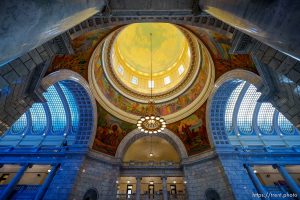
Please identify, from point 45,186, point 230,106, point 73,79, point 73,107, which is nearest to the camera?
point 73,79

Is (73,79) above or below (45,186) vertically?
above

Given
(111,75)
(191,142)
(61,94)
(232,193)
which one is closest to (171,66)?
(111,75)

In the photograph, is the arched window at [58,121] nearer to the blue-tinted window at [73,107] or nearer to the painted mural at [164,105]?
the blue-tinted window at [73,107]

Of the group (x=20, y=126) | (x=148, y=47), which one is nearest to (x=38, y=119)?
(x=20, y=126)

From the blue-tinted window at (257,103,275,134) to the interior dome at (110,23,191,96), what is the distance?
28.8ft

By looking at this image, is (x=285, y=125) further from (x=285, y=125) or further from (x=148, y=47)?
(x=148, y=47)

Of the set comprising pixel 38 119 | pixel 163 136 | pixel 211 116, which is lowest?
pixel 163 136

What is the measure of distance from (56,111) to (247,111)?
18.5m

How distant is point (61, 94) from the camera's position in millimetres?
14273

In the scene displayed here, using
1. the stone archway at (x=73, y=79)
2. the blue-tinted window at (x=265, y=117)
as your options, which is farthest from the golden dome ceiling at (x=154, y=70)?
the blue-tinted window at (x=265, y=117)

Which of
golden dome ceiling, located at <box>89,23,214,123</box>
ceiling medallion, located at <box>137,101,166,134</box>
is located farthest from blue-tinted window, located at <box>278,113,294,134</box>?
ceiling medallion, located at <box>137,101,166,134</box>

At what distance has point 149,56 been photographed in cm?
1994

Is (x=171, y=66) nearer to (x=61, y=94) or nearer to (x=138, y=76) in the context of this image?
(x=138, y=76)

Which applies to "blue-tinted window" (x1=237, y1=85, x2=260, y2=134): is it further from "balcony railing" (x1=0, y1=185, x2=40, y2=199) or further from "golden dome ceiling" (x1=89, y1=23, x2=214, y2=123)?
"balcony railing" (x1=0, y1=185, x2=40, y2=199)
